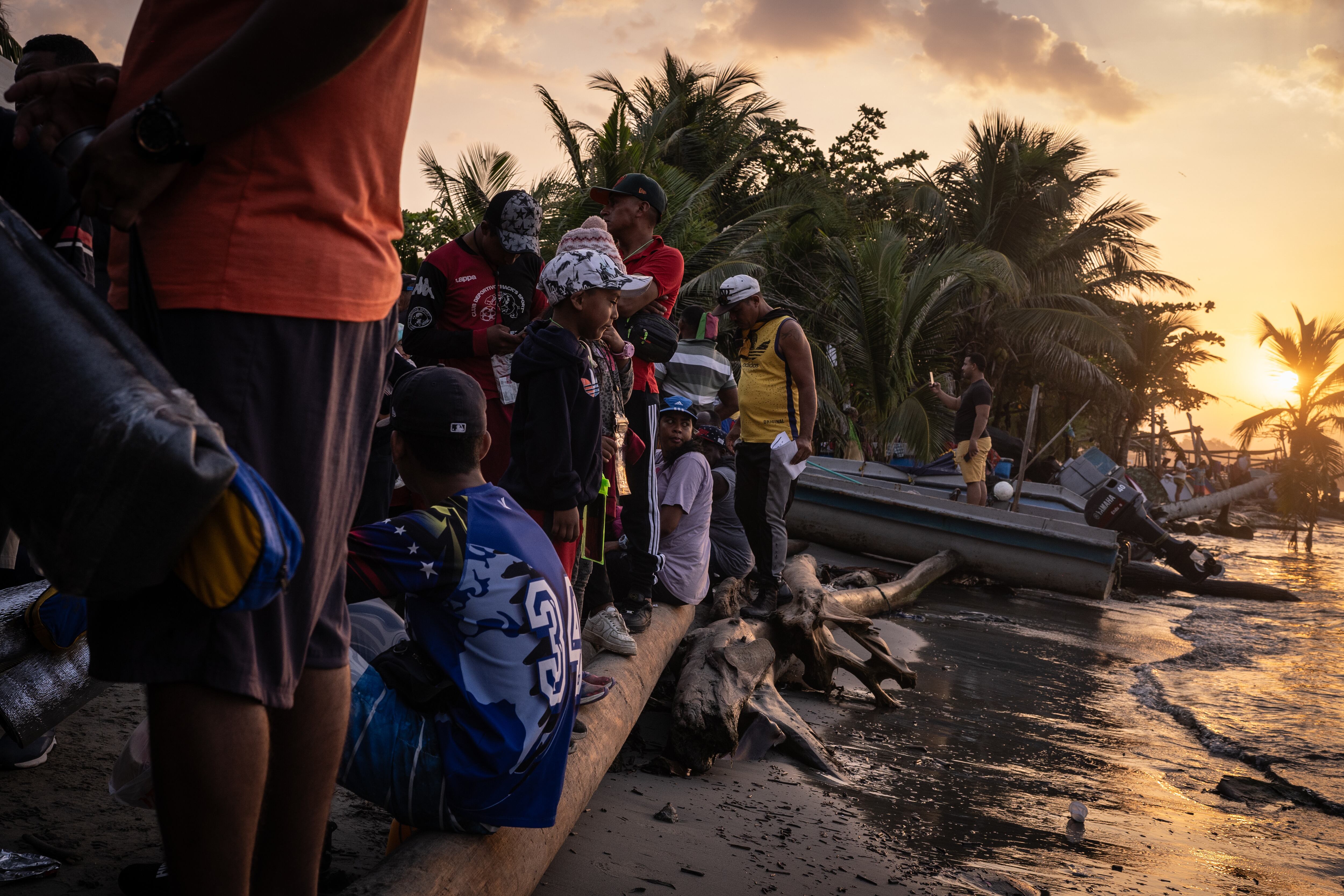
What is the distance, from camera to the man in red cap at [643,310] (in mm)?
4125

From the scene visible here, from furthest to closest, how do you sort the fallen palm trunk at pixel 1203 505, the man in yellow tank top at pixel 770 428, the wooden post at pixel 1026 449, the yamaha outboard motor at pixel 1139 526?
the fallen palm trunk at pixel 1203 505 → the yamaha outboard motor at pixel 1139 526 → the wooden post at pixel 1026 449 → the man in yellow tank top at pixel 770 428

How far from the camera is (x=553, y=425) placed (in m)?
3.12

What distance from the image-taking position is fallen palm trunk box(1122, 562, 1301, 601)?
1184cm

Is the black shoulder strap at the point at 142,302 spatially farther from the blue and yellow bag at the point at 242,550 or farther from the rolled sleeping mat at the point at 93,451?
the blue and yellow bag at the point at 242,550

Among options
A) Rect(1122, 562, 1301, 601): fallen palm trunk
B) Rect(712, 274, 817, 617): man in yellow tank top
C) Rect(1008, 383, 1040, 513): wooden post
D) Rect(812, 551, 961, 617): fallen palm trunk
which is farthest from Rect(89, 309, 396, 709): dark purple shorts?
Rect(1122, 562, 1301, 601): fallen palm trunk

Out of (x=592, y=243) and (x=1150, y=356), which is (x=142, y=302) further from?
(x=1150, y=356)

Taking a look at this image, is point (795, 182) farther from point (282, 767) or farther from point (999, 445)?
point (282, 767)

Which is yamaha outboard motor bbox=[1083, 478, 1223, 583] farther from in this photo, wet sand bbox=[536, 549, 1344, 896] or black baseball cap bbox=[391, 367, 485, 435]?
black baseball cap bbox=[391, 367, 485, 435]

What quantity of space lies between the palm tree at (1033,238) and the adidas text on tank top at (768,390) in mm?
17148

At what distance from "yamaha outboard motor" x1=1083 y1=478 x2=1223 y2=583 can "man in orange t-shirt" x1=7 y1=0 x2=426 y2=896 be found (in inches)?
Answer: 472

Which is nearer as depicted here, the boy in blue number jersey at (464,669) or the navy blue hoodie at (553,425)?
the boy in blue number jersey at (464,669)

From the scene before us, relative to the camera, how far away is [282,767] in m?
1.28

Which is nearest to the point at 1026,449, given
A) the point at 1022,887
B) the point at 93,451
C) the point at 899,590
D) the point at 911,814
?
the point at 899,590

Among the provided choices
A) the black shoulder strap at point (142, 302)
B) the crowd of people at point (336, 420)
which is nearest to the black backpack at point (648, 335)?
the crowd of people at point (336, 420)
